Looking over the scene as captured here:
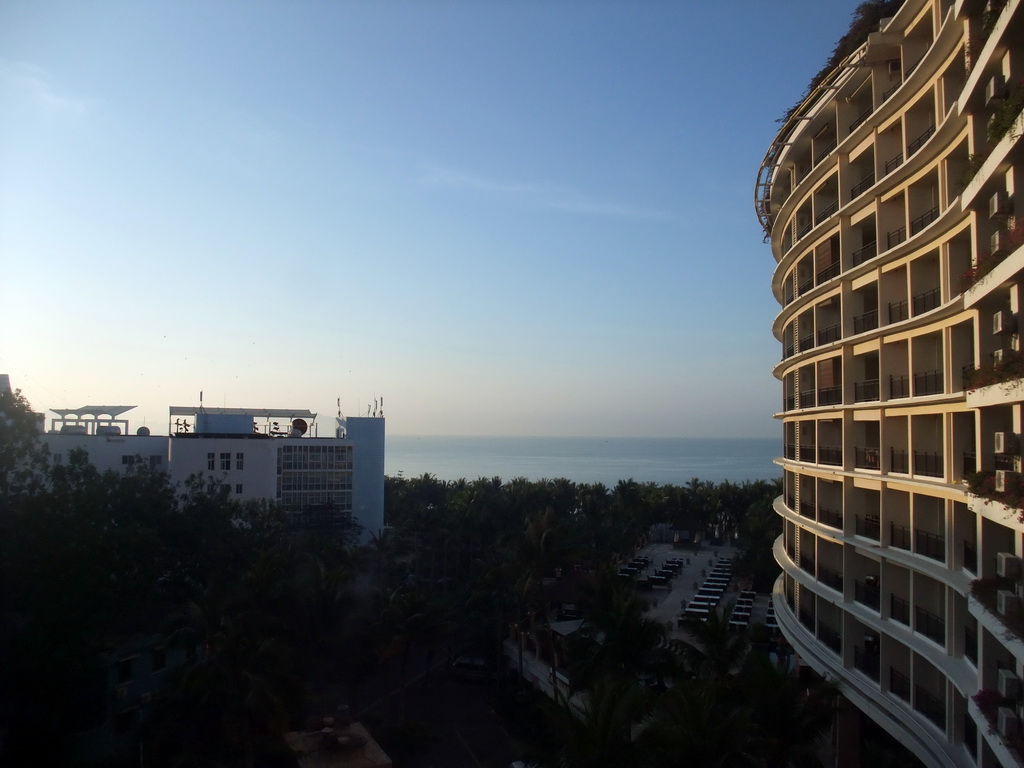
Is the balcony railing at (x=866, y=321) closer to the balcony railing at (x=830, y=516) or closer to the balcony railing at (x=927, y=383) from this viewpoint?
the balcony railing at (x=927, y=383)

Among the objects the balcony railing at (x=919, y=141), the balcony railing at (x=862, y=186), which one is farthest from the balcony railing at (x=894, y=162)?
the balcony railing at (x=862, y=186)

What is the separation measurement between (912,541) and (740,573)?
105 feet

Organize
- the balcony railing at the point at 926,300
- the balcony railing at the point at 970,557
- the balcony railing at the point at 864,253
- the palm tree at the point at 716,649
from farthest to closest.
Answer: the palm tree at the point at 716,649, the balcony railing at the point at 864,253, the balcony railing at the point at 926,300, the balcony railing at the point at 970,557

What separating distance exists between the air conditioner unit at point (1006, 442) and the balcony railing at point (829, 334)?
765 centimetres

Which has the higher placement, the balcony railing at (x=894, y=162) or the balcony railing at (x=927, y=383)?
the balcony railing at (x=894, y=162)

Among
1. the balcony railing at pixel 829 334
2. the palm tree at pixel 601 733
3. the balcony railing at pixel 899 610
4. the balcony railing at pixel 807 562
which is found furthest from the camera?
the balcony railing at pixel 807 562

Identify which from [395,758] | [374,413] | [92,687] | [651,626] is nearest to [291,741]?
[395,758]

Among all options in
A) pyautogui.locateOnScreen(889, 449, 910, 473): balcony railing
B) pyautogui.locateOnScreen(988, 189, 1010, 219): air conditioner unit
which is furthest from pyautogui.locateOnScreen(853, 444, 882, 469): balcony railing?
pyautogui.locateOnScreen(988, 189, 1010, 219): air conditioner unit

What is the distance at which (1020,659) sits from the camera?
1036cm

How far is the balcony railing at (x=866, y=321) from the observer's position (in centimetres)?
1814

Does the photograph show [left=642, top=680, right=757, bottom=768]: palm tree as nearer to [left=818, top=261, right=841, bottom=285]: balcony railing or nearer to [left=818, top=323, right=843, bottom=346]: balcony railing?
[left=818, top=323, right=843, bottom=346]: balcony railing

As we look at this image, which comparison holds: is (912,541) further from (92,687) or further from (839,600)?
(92,687)

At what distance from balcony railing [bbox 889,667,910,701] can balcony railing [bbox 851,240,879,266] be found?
9.52 meters

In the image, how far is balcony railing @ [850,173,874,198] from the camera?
18.0 m
